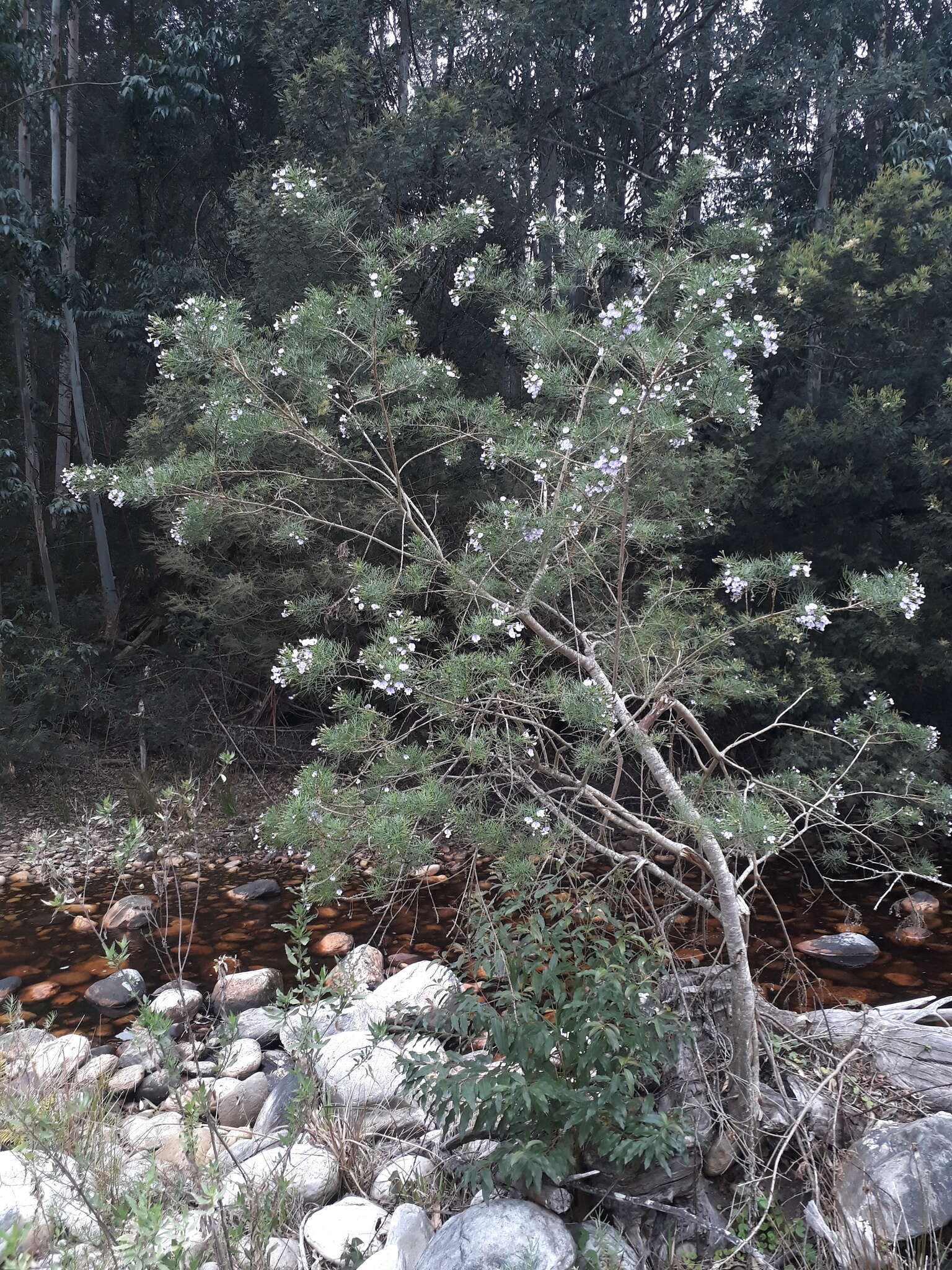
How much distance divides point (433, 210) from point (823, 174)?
3.14 m

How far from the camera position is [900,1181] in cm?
203

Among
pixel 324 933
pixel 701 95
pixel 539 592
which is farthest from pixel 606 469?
pixel 701 95

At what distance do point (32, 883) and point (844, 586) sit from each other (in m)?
5.10

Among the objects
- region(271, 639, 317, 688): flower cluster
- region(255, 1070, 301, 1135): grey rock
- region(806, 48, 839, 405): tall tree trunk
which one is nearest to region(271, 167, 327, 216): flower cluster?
region(271, 639, 317, 688): flower cluster

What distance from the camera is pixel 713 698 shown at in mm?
3043

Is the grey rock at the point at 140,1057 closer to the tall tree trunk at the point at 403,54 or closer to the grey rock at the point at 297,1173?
the grey rock at the point at 297,1173

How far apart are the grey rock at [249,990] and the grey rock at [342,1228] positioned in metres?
1.57

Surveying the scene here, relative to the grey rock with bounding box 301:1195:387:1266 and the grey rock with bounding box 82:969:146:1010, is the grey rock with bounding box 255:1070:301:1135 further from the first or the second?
the grey rock with bounding box 82:969:146:1010

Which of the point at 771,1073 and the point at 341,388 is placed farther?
the point at 341,388

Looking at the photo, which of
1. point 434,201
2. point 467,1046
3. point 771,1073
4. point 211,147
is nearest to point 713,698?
point 771,1073

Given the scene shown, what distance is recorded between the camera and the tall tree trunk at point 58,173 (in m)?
7.77

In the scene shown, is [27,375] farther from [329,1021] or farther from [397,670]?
[397,670]

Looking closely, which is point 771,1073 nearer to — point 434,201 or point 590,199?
point 434,201

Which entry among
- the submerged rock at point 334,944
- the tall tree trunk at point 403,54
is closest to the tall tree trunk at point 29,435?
the tall tree trunk at point 403,54
